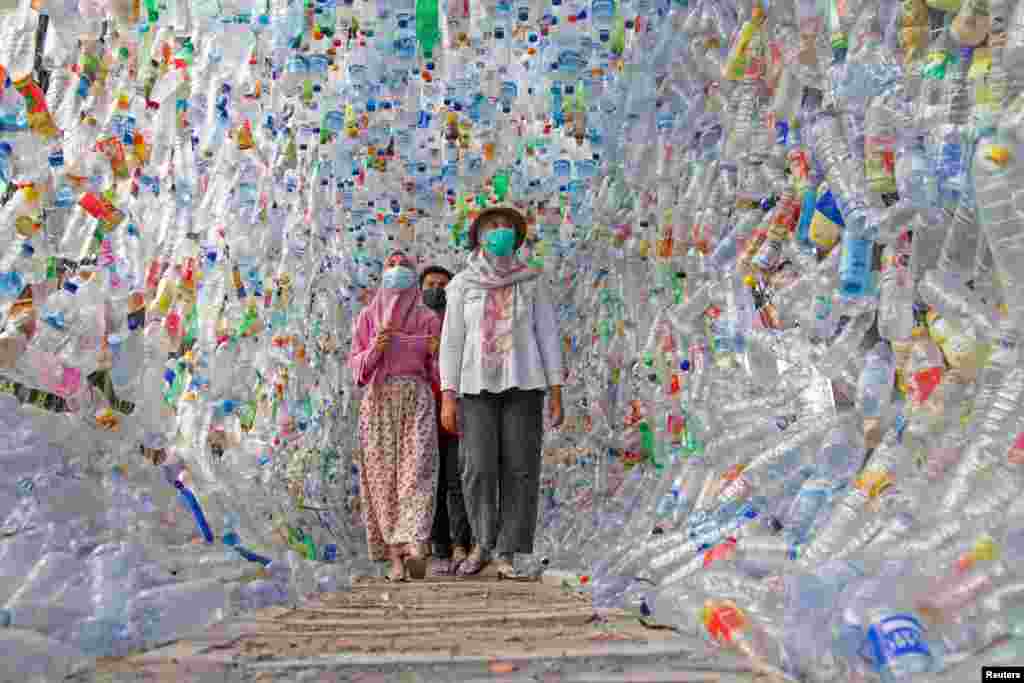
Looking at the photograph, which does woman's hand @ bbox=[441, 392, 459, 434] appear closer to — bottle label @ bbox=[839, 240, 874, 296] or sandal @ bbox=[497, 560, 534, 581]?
sandal @ bbox=[497, 560, 534, 581]

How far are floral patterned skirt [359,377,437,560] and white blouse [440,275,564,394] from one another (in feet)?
2.07

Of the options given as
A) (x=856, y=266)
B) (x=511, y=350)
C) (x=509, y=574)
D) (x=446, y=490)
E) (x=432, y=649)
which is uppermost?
(x=856, y=266)

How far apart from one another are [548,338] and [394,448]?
3.52 feet

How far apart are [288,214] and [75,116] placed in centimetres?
248

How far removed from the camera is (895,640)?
1.40 metres

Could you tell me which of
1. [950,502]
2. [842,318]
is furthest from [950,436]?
[842,318]

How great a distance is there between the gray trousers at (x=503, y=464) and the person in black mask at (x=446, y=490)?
971mm

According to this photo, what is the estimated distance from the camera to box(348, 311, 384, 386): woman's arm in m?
4.64

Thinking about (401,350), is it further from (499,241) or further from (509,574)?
(509,574)

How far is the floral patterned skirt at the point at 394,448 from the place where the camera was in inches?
183

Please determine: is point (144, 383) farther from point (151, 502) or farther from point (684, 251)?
point (684, 251)

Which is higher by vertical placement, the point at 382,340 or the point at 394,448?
the point at 382,340

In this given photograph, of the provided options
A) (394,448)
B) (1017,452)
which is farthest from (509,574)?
(1017,452)

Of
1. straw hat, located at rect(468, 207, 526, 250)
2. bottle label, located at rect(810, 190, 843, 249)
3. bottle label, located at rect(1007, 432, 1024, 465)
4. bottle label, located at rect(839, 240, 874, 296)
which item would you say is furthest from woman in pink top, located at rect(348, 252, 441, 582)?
bottle label, located at rect(1007, 432, 1024, 465)
